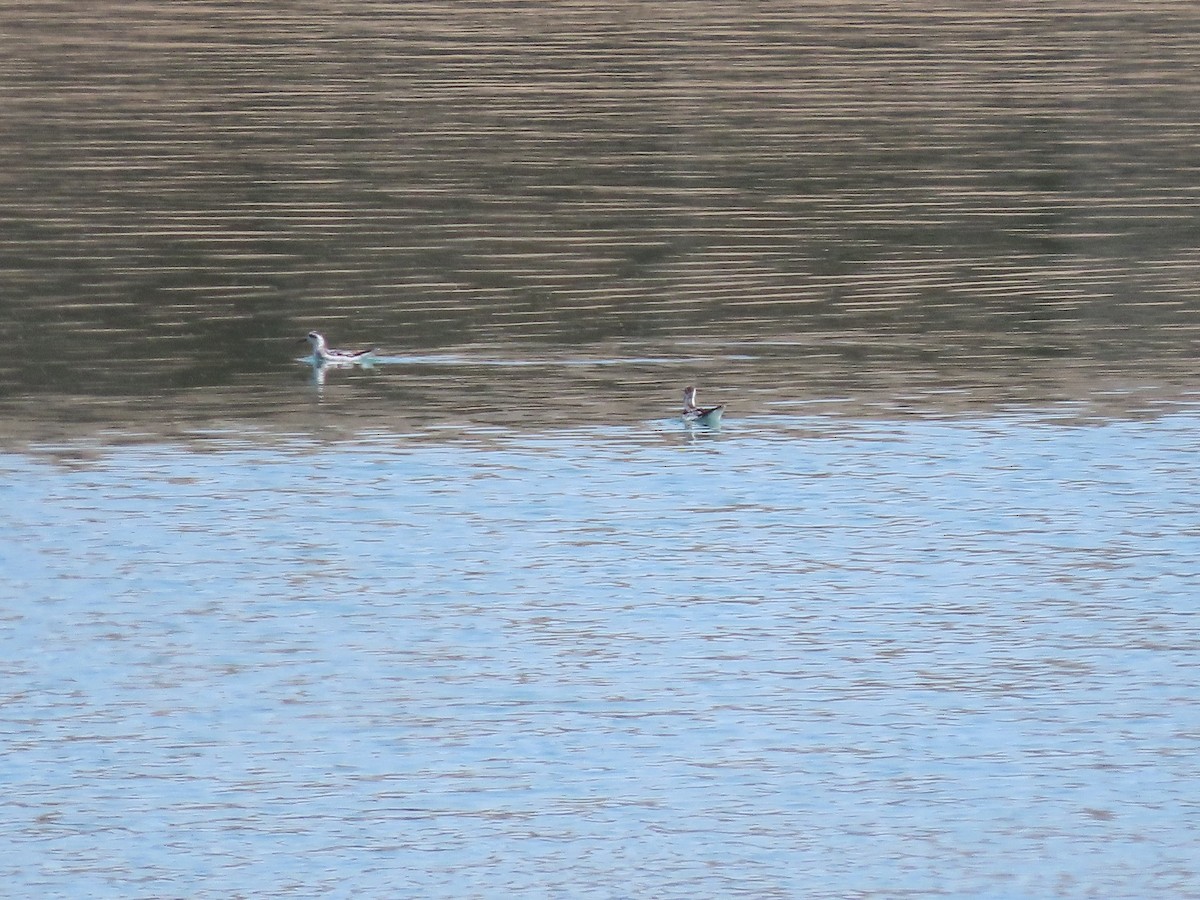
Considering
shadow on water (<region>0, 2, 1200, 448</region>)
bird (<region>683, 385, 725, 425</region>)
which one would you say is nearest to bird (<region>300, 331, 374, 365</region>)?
shadow on water (<region>0, 2, 1200, 448</region>)

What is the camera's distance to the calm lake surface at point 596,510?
36.0 ft

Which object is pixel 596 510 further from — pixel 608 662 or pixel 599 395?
pixel 599 395

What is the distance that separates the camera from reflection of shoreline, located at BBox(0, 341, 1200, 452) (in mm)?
18656

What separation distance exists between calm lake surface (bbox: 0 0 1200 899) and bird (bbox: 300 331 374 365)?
0.49 feet

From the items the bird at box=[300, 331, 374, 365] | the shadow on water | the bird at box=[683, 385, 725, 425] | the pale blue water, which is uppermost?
the shadow on water

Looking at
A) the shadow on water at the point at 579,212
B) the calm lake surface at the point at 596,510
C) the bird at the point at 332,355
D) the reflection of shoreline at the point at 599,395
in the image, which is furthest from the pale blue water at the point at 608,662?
the bird at the point at 332,355

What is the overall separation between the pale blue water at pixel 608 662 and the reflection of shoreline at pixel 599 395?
0.46 metres

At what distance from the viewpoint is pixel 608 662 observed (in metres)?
13.1

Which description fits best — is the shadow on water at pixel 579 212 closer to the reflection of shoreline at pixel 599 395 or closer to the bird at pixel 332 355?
the reflection of shoreline at pixel 599 395

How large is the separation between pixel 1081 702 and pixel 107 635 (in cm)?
561

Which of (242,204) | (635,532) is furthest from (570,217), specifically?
(635,532)

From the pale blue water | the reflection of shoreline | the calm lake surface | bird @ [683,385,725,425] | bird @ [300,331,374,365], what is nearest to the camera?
the pale blue water

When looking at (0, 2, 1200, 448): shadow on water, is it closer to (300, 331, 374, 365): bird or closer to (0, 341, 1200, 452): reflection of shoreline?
(0, 341, 1200, 452): reflection of shoreline

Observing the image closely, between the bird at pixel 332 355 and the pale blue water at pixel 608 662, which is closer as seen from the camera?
the pale blue water at pixel 608 662
